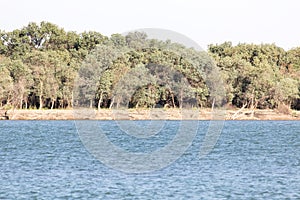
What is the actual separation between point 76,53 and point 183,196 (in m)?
99.8

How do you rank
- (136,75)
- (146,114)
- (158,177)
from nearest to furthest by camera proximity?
(158,177)
(136,75)
(146,114)

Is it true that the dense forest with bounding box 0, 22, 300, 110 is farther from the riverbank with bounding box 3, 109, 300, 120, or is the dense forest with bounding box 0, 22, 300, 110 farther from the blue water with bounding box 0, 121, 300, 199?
the blue water with bounding box 0, 121, 300, 199

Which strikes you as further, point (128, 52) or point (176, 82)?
point (128, 52)

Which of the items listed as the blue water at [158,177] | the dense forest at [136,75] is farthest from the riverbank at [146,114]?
the blue water at [158,177]

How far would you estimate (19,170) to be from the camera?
120 feet

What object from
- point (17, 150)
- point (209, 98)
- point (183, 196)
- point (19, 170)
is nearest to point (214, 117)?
point (209, 98)

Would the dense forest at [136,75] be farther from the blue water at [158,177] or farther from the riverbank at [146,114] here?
the blue water at [158,177]

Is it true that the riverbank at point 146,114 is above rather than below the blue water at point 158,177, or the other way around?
above

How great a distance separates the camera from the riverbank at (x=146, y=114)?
10350cm

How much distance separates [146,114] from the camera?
103062 mm

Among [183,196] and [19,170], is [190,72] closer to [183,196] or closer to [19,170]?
[19,170]

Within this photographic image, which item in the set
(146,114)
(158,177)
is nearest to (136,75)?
(146,114)

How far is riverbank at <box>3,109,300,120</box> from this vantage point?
104 meters

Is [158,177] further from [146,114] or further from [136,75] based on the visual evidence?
[146,114]
